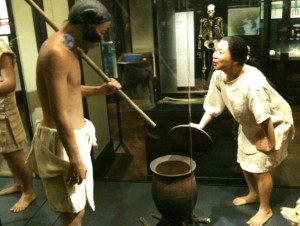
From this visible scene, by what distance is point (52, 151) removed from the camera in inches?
67.4

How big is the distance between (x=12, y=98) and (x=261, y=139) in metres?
1.61

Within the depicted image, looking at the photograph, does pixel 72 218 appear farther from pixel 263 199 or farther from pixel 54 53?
pixel 263 199

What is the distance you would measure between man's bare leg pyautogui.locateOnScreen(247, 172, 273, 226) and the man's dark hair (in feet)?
4.42

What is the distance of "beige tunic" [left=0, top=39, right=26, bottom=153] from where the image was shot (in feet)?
7.74

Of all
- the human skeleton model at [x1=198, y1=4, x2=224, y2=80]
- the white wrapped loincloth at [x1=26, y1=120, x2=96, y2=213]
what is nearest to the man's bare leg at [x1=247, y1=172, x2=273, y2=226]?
the human skeleton model at [x1=198, y1=4, x2=224, y2=80]

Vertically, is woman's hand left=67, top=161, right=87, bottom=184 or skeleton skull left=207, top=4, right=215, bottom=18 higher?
skeleton skull left=207, top=4, right=215, bottom=18

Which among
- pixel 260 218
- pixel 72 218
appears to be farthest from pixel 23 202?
pixel 260 218

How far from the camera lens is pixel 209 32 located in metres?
2.66

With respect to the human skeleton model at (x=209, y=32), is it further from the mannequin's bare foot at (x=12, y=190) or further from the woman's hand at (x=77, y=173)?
the mannequin's bare foot at (x=12, y=190)

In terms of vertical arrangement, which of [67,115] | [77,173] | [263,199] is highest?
[67,115]

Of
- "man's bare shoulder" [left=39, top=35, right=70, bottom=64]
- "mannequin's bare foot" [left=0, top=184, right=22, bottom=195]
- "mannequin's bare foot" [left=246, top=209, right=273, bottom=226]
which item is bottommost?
"mannequin's bare foot" [left=246, top=209, right=273, bottom=226]

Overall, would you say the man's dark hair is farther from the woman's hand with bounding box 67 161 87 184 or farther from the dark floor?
the dark floor

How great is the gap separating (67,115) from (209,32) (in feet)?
4.92

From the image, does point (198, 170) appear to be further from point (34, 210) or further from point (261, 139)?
point (34, 210)
